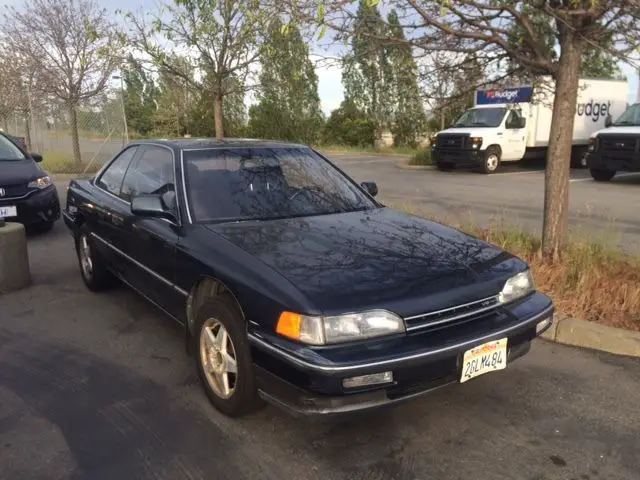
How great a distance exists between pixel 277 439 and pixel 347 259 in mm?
984

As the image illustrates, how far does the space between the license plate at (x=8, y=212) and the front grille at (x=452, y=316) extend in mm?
6426

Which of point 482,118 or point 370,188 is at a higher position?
point 482,118

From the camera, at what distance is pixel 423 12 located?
471 cm

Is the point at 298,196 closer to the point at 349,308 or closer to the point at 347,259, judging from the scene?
the point at 347,259

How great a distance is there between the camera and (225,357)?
3.01 meters

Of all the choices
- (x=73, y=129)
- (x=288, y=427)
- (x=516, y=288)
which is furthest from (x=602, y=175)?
(x=73, y=129)

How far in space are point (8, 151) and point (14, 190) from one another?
1.29 meters

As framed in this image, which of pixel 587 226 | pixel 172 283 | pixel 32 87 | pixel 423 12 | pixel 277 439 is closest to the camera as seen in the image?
pixel 277 439

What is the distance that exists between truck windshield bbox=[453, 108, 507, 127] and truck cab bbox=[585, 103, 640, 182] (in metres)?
3.54

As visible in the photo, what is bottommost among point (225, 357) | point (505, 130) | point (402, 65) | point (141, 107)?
point (225, 357)

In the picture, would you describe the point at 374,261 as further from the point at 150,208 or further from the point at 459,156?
the point at 459,156

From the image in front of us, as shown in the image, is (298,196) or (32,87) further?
(32,87)

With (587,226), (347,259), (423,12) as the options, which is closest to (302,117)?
(587,226)

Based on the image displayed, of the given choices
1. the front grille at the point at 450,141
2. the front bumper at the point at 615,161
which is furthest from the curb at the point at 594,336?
the front grille at the point at 450,141
